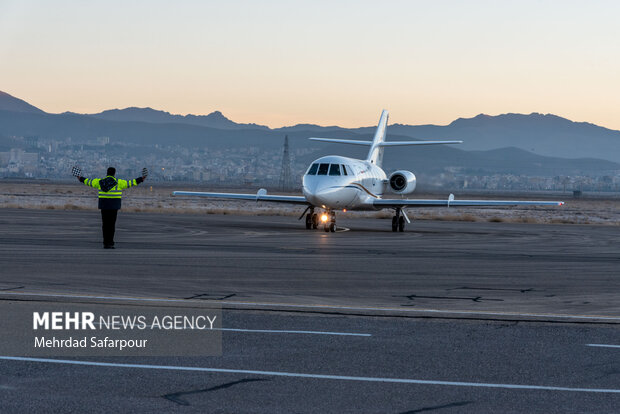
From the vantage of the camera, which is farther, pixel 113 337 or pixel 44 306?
pixel 44 306

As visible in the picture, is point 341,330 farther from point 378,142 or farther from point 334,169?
point 378,142

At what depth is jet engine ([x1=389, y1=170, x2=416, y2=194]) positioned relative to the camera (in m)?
38.9

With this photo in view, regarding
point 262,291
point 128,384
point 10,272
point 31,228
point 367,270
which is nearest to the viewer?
point 128,384

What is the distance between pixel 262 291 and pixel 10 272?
483 cm

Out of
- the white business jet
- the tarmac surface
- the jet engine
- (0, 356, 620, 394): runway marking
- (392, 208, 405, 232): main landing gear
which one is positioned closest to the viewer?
the tarmac surface

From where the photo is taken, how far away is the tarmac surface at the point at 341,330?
6750 millimetres

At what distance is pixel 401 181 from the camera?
1534 inches

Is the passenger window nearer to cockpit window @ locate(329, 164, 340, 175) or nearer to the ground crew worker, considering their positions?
cockpit window @ locate(329, 164, 340, 175)

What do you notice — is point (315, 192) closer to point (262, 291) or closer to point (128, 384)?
point (262, 291)

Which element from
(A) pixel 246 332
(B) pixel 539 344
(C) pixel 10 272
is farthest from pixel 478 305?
(C) pixel 10 272

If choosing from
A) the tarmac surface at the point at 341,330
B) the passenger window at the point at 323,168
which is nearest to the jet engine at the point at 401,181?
the passenger window at the point at 323,168

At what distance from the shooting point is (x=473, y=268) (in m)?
18.0

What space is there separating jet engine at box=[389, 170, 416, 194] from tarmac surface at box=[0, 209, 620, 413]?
17.3 metres

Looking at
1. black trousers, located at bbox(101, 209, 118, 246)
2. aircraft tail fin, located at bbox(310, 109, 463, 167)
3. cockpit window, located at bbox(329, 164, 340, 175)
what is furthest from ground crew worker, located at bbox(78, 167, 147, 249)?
aircraft tail fin, located at bbox(310, 109, 463, 167)
